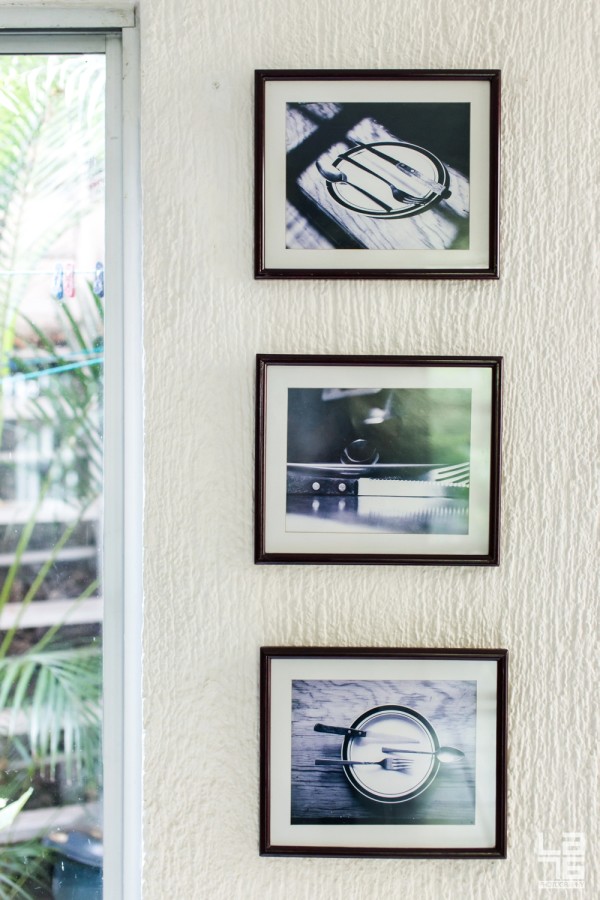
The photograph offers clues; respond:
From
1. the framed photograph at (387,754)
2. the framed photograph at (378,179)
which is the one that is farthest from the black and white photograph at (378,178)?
the framed photograph at (387,754)

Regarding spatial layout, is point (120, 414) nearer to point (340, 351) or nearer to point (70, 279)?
point (70, 279)

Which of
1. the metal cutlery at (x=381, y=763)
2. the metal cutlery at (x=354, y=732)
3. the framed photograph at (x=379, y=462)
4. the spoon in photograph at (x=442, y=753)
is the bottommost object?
the metal cutlery at (x=381, y=763)

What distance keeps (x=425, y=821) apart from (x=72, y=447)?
0.67 metres

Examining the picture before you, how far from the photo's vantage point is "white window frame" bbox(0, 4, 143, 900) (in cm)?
94

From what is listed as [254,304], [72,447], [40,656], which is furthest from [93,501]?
[254,304]

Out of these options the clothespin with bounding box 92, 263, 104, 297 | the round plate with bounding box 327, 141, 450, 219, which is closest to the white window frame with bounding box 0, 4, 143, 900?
the clothespin with bounding box 92, 263, 104, 297

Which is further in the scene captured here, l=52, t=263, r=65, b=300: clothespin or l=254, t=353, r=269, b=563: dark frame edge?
l=52, t=263, r=65, b=300: clothespin

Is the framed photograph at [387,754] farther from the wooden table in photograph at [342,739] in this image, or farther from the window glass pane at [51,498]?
the window glass pane at [51,498]

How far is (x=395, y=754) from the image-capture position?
2.96 feet

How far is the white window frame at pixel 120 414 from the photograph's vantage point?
943 mm

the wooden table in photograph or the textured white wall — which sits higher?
the textured white wall

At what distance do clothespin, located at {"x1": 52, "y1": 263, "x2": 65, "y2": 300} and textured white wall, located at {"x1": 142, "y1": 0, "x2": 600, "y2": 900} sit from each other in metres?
0.16

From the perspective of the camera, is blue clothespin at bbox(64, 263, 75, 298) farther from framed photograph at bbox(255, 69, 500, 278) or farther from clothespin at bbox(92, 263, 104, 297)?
framed photograph at bbox(255, 69, 500, 278)

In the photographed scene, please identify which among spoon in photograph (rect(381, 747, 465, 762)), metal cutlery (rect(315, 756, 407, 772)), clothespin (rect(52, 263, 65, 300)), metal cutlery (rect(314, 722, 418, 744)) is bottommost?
metal cutlery (rect(315, 756, 407, 772))
